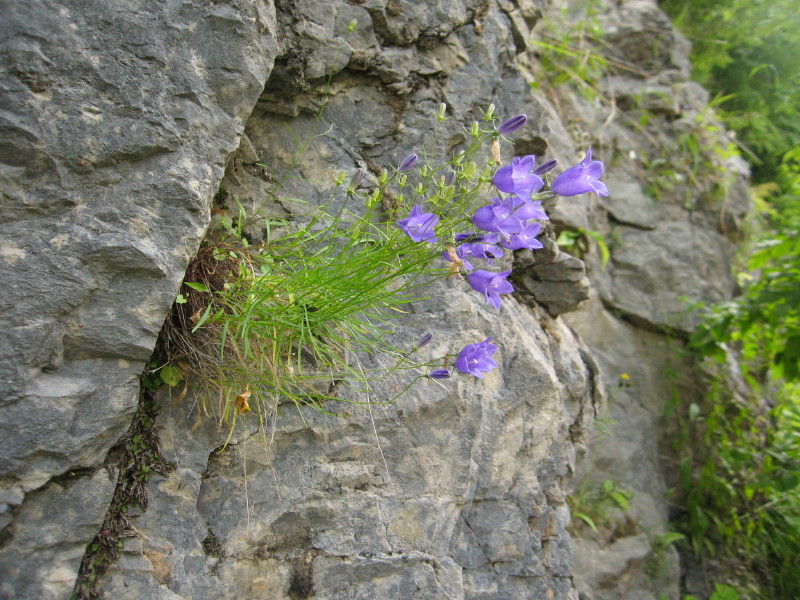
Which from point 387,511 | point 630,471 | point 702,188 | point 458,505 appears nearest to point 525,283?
point 458,505

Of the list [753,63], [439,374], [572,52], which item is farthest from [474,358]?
[753,63]

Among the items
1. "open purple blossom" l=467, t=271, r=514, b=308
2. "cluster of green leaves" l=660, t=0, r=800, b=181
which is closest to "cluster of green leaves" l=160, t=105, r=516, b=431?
"open purple blossom" l=467, t=271, r=514, b=308

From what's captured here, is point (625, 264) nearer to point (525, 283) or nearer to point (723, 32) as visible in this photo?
point (525, 283)

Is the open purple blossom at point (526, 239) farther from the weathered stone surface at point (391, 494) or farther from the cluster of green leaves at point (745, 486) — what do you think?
the cluster of green leaves at point (745, 486)

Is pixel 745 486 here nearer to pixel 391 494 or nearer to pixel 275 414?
pixel 391 494

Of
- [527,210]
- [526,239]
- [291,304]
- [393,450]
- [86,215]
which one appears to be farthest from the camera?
[393,450]

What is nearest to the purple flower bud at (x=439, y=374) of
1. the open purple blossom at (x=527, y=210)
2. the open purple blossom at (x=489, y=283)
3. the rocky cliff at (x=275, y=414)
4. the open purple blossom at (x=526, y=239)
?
the rocky cliff at (x=275, y=414)
